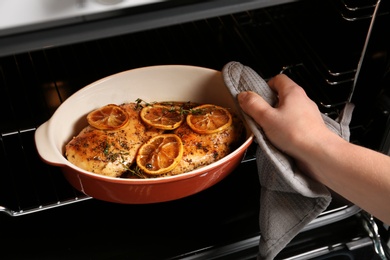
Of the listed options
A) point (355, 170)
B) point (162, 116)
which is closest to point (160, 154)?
point (162, 116)

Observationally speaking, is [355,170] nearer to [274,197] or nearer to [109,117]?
[274,197]

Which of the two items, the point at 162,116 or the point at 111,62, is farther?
the point at 111,62

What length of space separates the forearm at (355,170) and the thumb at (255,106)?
98mm

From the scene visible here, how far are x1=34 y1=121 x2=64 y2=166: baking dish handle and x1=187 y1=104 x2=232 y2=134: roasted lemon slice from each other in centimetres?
25

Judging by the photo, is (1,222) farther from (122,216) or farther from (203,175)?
(203,175)

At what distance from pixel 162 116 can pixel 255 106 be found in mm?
197

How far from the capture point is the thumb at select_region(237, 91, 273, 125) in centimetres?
104

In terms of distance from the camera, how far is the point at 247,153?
131 cm

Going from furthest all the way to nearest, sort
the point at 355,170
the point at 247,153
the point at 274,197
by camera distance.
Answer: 1. the point at 247,153
2. the point at 274,197
3. the point at 355,170

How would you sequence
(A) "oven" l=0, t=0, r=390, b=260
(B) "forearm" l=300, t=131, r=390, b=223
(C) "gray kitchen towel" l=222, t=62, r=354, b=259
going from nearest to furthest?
(B) "forearm" l=300, t=131, r=390, b=223 < (C) "gray kitchen towel" l=222, t=62, r=354, b=259 < (A) "oven" l=0, t=0, r=390, b=260

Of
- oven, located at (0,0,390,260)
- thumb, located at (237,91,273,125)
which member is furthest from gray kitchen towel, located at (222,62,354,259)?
oven, located at (0,0,390,260)

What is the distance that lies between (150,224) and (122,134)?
0.24 meters

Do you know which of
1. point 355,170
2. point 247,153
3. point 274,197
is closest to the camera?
point 355,170

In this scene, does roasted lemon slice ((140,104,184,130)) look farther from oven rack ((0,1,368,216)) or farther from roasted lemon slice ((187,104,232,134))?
oven rack ((0,1,368,216))
